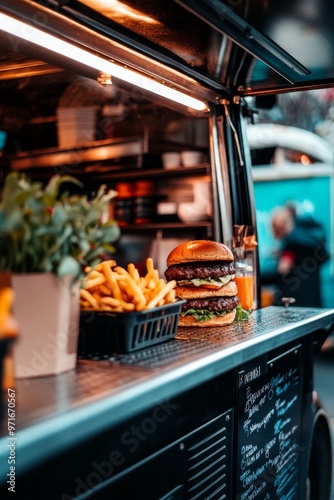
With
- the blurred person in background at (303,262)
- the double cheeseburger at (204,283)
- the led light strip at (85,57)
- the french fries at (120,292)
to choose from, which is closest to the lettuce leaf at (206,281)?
the double cheeseburger at (204,283)

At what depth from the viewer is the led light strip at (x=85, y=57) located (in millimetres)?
2260

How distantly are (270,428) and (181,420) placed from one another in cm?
92

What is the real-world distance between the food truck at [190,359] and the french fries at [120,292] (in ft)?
0.30

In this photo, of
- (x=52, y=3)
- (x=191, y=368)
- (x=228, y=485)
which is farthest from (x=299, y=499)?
(x=52, y=3)

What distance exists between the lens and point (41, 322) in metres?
1.67

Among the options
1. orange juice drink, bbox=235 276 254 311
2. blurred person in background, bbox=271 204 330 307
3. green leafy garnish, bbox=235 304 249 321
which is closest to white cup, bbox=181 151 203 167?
blurred person in background, bbox=271 204 330 307

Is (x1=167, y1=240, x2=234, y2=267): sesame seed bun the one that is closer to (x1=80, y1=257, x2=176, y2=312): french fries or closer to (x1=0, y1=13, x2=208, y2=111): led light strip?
(x1=80, y1=257, x2=176, y2=312): french fries

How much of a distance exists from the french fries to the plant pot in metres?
0.25

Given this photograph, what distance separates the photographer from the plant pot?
165cm

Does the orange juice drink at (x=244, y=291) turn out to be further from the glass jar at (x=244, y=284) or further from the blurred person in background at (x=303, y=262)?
the blurred person in background at (x=303, y=262)

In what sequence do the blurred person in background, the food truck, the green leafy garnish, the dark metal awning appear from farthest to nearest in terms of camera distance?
1. the blurred person in background
2. the green leafy garnish
3. the dark metal awning
4. the food truck

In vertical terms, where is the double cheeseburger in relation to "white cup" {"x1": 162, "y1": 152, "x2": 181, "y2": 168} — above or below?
below

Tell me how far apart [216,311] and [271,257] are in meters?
7.44

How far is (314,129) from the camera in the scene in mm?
11578
